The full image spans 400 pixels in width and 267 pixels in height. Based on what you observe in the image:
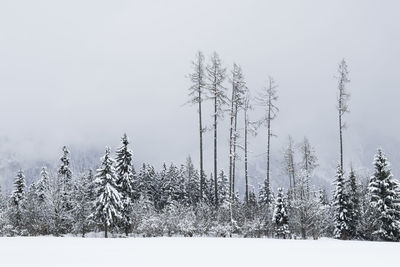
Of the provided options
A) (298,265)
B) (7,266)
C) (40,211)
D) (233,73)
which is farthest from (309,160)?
(7,266)

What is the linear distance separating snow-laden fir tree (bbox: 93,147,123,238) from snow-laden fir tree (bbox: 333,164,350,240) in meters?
21.2

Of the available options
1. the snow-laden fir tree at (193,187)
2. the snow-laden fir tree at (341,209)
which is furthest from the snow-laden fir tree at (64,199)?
the snow-laden fir tree at (341,209)

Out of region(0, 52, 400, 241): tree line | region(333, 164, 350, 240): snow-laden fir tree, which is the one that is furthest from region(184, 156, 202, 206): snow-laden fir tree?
region(333, 164, 350, 240): snow-laden fir tree

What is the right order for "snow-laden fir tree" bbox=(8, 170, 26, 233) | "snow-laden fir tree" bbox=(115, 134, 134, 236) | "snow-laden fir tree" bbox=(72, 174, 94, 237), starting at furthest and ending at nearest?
"snow-laden fir tree" bbox=(8, 170, 26, 233) → "snow-laden fir tree" bbox=(72, 174, 94, 237) → "snow-laden fir tree" bbox=(115, 134, 134, 236)

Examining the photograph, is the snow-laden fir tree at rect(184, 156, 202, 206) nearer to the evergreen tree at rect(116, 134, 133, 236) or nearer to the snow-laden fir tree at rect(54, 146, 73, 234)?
the evergreen tree at rect(116, 134, 133, 236)

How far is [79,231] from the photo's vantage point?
35.6 m

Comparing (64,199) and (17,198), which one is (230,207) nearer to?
(64,199)

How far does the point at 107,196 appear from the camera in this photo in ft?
101

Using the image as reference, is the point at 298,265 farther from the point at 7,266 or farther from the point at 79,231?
the point at 79,231

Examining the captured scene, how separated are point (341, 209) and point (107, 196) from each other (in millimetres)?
23015

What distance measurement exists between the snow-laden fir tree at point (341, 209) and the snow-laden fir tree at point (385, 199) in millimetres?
2881

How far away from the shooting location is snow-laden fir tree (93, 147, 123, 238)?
3039 centimetres

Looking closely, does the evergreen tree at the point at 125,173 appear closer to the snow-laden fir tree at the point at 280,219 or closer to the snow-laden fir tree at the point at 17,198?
the snow-laden fir tree at the point at 17,198

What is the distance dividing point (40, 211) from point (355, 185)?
34.0 metres
